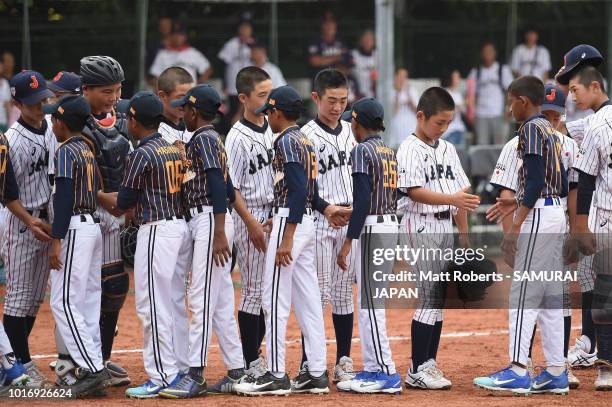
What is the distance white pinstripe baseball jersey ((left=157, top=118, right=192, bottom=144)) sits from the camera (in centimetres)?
805

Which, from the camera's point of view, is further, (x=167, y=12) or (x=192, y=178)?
(x=167, y=12)

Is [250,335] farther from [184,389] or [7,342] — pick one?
[7,342]

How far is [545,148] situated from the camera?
728 cm

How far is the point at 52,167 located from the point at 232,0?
23.2 feet

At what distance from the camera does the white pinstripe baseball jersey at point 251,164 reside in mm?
7996

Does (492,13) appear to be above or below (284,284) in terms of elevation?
above

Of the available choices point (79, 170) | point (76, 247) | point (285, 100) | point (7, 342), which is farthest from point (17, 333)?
point (285, 100)

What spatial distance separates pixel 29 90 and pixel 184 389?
238cm

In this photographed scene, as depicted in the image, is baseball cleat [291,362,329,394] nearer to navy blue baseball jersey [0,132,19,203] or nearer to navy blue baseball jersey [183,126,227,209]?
navy blue baseball jersey [183,126,227,209]

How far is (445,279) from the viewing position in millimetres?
7906

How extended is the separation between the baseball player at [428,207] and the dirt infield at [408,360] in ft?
0.88

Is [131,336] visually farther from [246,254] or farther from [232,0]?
[232,0]

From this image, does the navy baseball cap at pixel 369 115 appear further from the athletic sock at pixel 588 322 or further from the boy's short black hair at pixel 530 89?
the athletic sock at pixel 588 322

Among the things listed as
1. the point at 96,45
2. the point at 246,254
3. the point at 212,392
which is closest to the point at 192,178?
the point at 246,254
